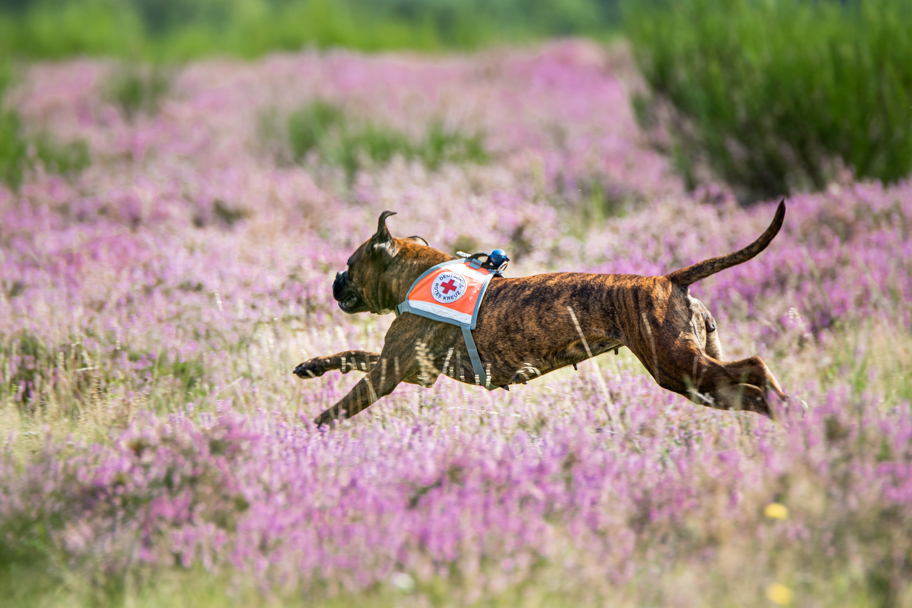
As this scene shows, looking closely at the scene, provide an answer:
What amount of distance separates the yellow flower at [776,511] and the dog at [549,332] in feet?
1.62

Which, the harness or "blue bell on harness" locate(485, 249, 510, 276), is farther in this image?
"blue bell on harness" locate(485, 249, 510, 276)

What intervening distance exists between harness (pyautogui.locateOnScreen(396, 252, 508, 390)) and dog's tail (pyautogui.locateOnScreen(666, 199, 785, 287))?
2.66 ft

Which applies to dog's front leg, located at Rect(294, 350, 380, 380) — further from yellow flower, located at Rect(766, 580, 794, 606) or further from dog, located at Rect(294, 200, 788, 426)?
yellow flower, located at Rect(766, 580, 794, 606)

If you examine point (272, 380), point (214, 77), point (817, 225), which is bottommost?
point (272, 380)

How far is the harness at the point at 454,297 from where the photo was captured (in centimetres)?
335

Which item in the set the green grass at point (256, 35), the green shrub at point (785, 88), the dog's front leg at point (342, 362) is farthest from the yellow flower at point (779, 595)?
the green grass at point (256, 35)

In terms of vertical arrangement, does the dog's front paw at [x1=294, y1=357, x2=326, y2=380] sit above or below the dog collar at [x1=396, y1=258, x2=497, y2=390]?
below

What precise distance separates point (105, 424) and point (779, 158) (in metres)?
6.56

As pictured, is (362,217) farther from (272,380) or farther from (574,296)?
(574,296)

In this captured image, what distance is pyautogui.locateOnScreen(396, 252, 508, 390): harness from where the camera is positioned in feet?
11.0

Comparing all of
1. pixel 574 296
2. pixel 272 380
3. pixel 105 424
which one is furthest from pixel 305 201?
pixel 574 296

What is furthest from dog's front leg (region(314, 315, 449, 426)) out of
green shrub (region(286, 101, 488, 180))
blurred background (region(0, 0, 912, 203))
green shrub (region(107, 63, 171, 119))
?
green shrub (region(107, 63, 171, 119))

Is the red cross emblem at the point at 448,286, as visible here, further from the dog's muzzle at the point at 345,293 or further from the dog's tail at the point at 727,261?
the dog's tail at the point at 727,261

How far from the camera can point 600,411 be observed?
348cm
